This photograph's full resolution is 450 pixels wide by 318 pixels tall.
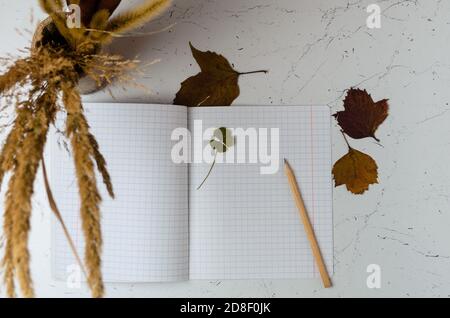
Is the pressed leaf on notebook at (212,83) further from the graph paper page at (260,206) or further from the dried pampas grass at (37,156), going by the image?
the dried pampas grass at (37,156)

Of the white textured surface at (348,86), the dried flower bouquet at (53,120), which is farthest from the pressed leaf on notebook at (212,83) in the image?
the dried flower bouquet at (53,120)

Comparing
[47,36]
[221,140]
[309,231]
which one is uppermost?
[47,36]

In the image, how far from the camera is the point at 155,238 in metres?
0.74

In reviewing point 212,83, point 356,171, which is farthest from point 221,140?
point 356,171

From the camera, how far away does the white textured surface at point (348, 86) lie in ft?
2.50

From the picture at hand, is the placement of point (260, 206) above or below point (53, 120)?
below

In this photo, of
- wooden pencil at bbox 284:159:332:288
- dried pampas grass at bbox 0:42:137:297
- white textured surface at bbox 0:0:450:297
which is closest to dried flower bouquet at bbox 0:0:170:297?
dried pampas grass at bbox 0:42:137:297

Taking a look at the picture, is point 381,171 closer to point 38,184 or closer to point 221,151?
point 221,151

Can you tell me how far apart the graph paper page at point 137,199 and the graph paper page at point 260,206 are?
0.10 ft

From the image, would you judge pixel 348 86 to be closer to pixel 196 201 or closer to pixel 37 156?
pixel 196 201

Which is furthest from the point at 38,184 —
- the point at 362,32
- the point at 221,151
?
the point at 362,32

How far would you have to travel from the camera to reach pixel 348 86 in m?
0.77

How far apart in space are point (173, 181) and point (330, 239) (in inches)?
9.6

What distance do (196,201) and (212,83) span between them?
174 millimetres
